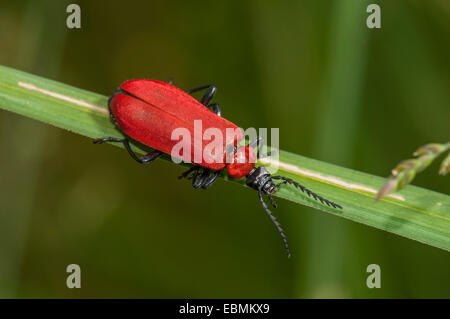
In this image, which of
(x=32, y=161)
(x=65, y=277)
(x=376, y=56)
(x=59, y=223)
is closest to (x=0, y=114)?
(x=32, y=161)

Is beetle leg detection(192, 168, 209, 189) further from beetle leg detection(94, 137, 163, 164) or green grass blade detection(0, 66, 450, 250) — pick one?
green grass blade detection(0, 66, 450, 250)

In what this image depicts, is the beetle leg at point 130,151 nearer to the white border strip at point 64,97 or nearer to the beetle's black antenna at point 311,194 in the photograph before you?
the white border strip at point 64,97

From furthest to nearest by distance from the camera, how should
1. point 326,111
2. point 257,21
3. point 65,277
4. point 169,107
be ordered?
point 257,21 < point 65,277 < point 326,111 < point 169,107

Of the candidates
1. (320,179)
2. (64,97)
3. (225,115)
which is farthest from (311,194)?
(225,115)

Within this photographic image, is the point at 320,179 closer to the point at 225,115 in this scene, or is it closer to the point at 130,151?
the point at 130,151

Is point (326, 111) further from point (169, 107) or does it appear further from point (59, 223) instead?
point (59, 223)

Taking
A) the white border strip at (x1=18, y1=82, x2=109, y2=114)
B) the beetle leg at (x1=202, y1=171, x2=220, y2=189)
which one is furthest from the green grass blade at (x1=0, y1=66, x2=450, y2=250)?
the beetle leg at (x1=202, y1=171, x2=220, y2=189)
